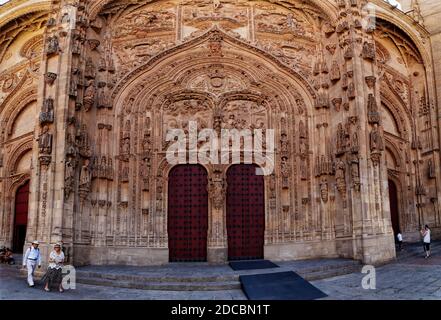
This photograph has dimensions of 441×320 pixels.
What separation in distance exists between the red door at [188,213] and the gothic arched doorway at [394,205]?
29.1 feet

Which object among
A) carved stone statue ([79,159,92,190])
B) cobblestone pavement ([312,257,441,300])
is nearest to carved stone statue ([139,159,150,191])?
carved stone statue ([79,159,92,190])

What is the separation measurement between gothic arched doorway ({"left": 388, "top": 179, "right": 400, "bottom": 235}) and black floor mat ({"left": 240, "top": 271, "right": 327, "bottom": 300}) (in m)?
8.74

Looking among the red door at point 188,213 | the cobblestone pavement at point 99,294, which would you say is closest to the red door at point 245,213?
the red door at point 188,213

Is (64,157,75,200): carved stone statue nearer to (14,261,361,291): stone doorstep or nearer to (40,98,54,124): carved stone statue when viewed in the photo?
(40,98,54,124): carved stone statue

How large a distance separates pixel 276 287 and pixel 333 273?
2.62 meters

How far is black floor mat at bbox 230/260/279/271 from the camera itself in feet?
40.7

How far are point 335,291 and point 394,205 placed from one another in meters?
10.1

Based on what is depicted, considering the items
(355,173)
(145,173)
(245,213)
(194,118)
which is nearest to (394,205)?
(355,173)

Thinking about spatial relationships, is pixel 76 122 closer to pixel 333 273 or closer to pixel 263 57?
pixel 263 57

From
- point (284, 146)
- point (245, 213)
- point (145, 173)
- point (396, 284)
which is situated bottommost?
point (396, 284)

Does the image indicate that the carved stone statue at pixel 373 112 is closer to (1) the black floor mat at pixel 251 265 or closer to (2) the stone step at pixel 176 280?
(2) the stone step at pixel 176 280

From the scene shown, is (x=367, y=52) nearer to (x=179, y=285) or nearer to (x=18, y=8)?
(x=179, y=285)

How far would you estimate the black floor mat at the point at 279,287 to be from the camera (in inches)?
344

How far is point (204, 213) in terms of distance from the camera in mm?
14648
